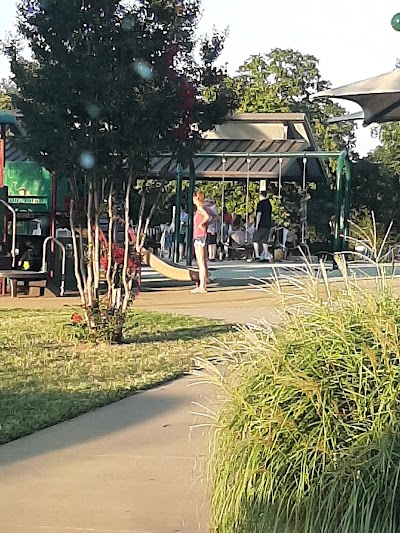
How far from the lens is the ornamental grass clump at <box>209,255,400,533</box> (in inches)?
144

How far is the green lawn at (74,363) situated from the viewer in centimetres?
743

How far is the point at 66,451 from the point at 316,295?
255cm

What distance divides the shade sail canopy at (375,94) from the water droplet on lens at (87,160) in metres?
3.35

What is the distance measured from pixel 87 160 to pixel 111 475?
199 inches

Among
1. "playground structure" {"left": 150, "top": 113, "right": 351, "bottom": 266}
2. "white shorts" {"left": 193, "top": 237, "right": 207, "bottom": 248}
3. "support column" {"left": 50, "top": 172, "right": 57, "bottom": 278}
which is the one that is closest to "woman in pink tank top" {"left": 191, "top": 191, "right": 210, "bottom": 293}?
"white shorts" {"left": 193, "top": 237, "right": 207, "bottom": 248}

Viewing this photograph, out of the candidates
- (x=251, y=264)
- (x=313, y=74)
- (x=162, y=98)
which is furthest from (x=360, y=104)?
(x=313, y=74)

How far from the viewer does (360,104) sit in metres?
7.56

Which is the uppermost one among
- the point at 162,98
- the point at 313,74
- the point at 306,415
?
the point at 313,74

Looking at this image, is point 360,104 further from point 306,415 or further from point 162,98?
point 306,415

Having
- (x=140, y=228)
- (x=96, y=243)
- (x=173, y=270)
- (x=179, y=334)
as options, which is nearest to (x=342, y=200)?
(x=173, y=270)

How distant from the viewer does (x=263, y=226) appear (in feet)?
82.9

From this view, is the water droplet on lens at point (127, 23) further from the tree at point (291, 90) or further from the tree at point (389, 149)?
the tree at point (389, 149)

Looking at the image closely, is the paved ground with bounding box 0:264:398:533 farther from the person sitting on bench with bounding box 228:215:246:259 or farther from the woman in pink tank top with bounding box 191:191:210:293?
the person sitting on bench with bounding box 228:215:246:259

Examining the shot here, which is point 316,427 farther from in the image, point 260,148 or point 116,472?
point 260,148
